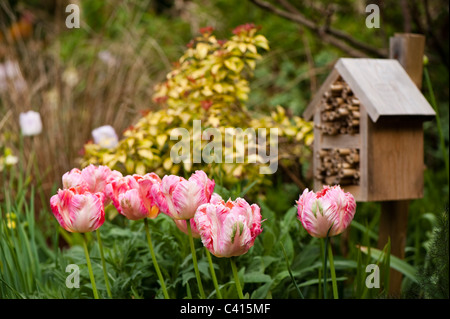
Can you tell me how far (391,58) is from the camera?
252 centimetres

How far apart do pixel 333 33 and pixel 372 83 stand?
103 cm

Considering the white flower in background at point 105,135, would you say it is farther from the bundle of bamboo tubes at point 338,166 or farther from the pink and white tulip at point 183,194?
the pink and white tulip at point 183,194

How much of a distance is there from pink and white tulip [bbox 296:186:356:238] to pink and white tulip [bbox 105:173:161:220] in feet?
1.14

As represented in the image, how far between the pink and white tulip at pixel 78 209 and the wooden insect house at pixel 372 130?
112 cm

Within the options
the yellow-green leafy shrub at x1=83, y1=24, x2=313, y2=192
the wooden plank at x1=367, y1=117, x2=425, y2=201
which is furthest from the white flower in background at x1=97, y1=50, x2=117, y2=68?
the wooden plank at x1=367, y1=117, x2=425, y2=201

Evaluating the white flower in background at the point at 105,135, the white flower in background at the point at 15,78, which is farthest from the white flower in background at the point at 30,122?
the white flower in background at the point at 15,78

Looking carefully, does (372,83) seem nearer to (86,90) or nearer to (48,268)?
(48,268)

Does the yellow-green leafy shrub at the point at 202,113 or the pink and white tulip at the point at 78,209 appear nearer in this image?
the pink and white tulip at the point at 78,209

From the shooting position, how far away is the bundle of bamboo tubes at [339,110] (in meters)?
2.31

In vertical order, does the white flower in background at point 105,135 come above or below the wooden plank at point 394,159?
above

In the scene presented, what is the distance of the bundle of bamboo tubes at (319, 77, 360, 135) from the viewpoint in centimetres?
231

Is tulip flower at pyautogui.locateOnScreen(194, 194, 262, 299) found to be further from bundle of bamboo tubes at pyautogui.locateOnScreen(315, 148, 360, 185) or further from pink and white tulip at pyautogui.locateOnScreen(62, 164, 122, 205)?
bundle of bamboo tubes at pyautogui.locateOnScreen(315, 148, 360, 185)
